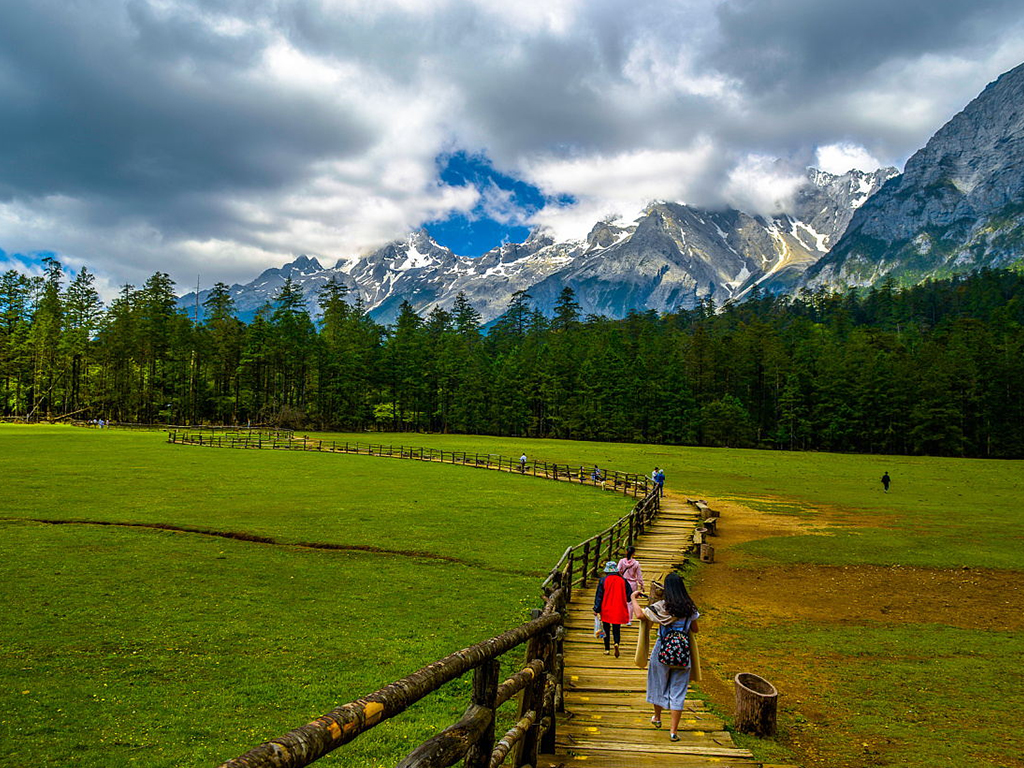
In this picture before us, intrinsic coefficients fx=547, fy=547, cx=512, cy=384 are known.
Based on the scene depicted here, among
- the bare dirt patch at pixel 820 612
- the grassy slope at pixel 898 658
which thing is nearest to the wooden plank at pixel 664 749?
the grassy slope at pixel 898 658

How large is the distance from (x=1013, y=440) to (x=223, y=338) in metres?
129

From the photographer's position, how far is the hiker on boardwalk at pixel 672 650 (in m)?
7.26

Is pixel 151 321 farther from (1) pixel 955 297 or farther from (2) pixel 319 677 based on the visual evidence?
(1) pixel 955 297

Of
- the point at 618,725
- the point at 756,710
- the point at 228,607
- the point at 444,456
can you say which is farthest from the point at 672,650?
the point at 444,456

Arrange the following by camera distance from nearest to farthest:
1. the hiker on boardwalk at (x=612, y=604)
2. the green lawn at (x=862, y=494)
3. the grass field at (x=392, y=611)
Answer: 1. the grass field at (x=392, y=611)
2. the hiker on boardwalk at (x=612, y=604)
3. the green lawn at (x=862, y=494)

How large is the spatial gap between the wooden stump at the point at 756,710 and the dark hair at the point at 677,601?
2013 mm

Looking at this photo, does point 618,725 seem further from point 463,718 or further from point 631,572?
point 463,718

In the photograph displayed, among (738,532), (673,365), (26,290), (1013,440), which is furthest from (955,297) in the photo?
(26,290)

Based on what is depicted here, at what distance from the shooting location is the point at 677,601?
731 cm

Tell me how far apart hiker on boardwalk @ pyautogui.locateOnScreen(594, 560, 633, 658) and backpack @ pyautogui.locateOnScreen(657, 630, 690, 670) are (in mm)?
3154

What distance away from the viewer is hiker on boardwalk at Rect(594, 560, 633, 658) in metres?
10.6

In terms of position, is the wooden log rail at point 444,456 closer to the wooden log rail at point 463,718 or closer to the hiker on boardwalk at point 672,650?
the hiker on boardwalk at point 672,650

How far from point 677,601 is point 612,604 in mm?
3613

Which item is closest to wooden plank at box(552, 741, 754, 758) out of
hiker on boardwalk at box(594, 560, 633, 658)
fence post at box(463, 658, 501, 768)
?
fence post at box(463, 658, 501, 768)
